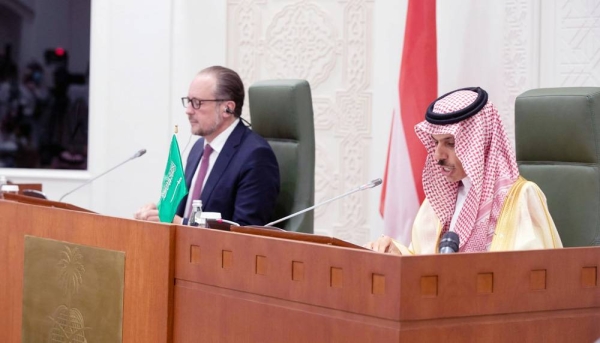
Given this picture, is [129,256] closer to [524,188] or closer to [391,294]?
[391,294]

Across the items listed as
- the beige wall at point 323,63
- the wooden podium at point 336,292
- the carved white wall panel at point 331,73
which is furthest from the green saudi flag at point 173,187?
the carved white wall panel at point 331,73

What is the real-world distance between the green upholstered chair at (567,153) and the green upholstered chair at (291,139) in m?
0.97

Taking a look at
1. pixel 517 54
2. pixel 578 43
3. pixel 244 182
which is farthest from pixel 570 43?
pixel 244 182

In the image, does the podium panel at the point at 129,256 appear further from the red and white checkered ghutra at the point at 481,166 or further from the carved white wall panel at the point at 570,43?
the carved white wall panel at the point at 570,43

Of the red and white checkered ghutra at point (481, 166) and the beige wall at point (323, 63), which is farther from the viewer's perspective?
the beige wall at point (323, 63)

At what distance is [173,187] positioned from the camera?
2.80m

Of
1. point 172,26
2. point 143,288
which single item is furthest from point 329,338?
point 172,26

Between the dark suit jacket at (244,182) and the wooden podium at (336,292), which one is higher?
the dark suit jacket at (244,182)

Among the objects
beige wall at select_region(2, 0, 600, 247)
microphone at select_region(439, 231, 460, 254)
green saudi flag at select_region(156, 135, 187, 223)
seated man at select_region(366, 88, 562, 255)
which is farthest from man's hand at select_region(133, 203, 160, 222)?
beige wall at select_region(2, 0, 600, 247)

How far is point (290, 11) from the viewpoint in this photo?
17.3 feet

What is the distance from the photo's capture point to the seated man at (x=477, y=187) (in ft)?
7.87

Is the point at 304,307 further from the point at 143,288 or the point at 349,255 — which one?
the point at 143,288

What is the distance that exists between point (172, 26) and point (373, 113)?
1585 millimetres

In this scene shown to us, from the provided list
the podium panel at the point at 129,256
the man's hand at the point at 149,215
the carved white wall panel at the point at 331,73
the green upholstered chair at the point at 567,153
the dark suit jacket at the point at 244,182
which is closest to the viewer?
the podium panel at the point at 129,256
